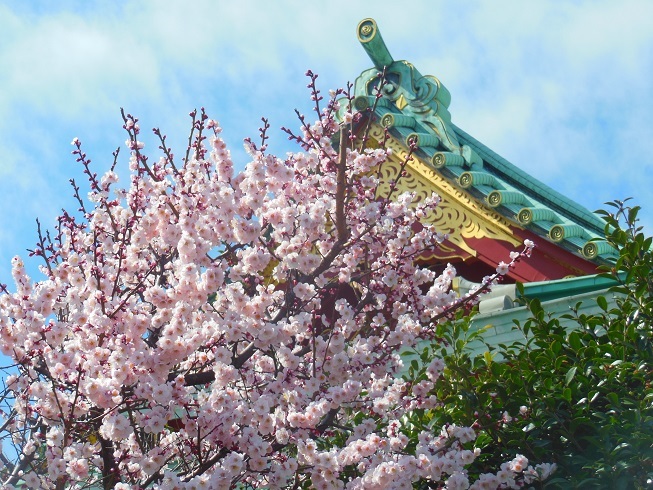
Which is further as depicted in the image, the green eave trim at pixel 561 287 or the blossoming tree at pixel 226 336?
the green eave trim at pixel 561 287

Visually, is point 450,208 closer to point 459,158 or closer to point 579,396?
point 459,158

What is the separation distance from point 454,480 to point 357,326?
144cm

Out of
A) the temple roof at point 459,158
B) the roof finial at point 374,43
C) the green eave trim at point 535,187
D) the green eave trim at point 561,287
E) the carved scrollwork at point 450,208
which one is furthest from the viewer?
the roof finial at point 374,43

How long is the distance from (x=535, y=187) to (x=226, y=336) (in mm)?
5537

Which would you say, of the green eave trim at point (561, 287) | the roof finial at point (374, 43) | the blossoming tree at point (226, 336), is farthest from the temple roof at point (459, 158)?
the blossoming tree at point (226, 336)

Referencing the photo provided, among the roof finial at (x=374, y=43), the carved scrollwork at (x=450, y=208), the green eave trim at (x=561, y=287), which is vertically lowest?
the green eave trim at (x=561, y=287)

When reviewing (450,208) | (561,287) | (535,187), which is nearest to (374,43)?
(450,208)

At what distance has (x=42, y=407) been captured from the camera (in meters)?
6.17

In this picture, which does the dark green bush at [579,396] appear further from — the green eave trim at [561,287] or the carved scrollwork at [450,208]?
the carved scrollwork at [450,208]

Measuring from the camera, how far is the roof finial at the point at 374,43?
11.0 meters

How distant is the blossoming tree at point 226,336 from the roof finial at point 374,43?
3.33 metres

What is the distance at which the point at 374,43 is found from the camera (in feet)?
36.1

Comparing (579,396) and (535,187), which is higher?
(535,187)

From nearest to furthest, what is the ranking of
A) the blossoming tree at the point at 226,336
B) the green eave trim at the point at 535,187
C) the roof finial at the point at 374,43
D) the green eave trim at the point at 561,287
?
the blossoming tree at the point at 226,336 < the green eave trim at the point at 561,287 < the green eave trim at the point at 535,187 < the roof finial at the point at 374,43
